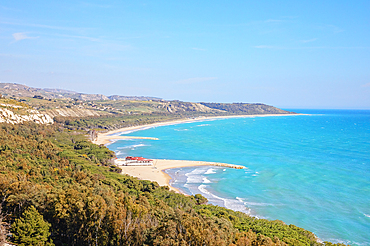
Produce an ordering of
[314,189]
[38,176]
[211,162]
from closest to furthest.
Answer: [38,176]
[314,189]
[211,162]

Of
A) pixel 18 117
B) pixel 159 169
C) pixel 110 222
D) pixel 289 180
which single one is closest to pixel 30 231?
pixel 110 222

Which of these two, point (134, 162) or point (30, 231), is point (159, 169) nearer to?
point (134, 162)

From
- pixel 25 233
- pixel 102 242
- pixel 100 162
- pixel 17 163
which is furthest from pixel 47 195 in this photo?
pixel 100 162

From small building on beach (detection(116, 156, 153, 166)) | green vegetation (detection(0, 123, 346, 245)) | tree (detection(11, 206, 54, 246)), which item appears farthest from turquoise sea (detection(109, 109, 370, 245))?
tree (detection(11, 206, 54, 246))

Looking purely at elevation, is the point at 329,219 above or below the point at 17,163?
below

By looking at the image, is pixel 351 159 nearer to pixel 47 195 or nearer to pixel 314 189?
pixel 314 189

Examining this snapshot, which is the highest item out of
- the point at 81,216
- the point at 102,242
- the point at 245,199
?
the point at 81,216

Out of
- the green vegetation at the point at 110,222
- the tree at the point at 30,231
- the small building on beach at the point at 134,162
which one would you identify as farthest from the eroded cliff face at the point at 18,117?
the tree at the point at 30,231
